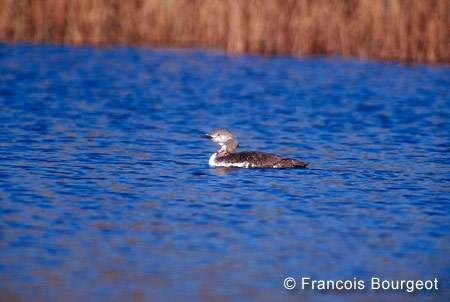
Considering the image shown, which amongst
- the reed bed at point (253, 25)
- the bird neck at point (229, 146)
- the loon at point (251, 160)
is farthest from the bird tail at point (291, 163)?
the reed bed at point (253, 25)

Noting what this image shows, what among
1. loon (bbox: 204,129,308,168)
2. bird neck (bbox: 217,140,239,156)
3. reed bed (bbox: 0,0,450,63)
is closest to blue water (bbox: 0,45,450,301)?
loon (bbox: 204,129,308,168)

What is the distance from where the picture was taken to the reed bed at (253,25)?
49.5ft

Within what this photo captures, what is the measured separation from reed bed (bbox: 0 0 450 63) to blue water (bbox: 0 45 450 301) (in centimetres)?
53

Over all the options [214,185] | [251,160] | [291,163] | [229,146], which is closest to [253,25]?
[229,146]

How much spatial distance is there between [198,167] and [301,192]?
4.77ft

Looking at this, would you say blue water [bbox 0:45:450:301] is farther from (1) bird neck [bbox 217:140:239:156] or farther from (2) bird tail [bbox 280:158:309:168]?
(1) bird neck [bbox 217:140:239:156]

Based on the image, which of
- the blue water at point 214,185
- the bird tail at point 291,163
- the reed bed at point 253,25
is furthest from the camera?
the reed bed at point 253,25

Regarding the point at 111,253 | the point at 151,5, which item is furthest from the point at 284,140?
the point at 151,5

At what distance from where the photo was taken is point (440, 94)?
14078 mm

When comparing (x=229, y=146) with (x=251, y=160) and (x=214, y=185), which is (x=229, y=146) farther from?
(x=214, y=185)

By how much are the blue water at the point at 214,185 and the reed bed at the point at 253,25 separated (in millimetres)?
529

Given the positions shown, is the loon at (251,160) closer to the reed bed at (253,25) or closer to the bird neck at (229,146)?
the bird neck at (229,146)

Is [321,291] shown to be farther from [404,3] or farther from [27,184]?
[404,3]

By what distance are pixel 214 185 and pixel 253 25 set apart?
791cm
